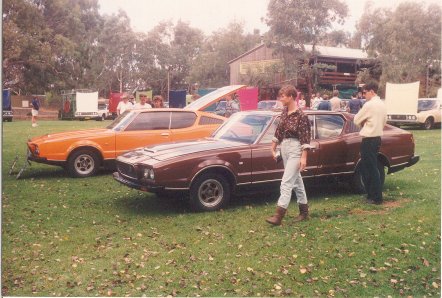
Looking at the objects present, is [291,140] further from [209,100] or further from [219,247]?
[209,100]

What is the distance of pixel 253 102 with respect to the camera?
51.5ft

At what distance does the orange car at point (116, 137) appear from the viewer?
8.22m

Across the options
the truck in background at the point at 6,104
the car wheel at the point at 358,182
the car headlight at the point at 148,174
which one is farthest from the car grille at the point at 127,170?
the car wheel at the point at 358,182

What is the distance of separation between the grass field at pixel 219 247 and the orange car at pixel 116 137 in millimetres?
1240

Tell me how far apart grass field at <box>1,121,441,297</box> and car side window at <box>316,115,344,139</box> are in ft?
3.07

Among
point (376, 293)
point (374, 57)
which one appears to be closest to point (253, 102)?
point (374, 57)

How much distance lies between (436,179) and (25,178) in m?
7.34

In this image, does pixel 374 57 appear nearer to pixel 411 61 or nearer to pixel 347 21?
pixel 411 61

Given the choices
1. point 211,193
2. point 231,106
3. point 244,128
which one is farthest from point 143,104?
point 211,193

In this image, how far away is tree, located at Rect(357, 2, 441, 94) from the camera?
17.9 feet

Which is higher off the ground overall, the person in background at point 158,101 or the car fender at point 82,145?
the person in background at point 158,101

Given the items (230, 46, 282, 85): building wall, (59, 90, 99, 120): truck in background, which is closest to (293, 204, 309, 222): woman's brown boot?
(59, 90, 99, 120): truck in background

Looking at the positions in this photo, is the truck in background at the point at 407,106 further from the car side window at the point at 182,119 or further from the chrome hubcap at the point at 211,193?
the car side window at the point at 182,119

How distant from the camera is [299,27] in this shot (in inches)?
389
